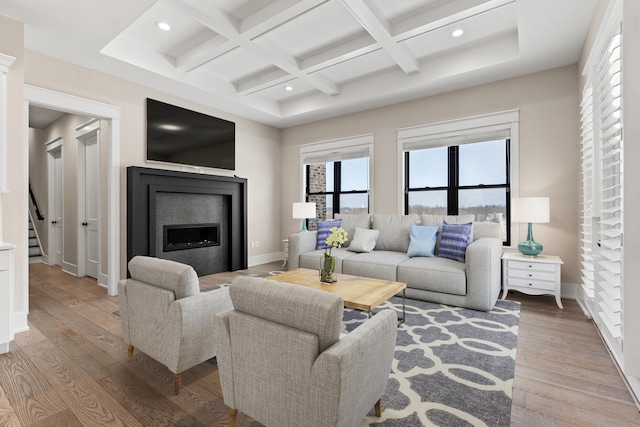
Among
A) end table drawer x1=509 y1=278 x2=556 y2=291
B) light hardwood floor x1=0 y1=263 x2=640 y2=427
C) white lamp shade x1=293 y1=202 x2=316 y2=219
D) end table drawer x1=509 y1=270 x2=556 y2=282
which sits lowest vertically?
light hardwood floor x1=0 y1=263 x2=640 y2=427

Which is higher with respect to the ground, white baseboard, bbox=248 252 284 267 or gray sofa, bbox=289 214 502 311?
gray sofa, bbox=289 214 502 311

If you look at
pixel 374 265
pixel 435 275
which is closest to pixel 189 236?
pixel 374 265

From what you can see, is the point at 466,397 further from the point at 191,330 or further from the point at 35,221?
the point at 35,221

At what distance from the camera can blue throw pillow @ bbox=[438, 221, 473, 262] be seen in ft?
11.7

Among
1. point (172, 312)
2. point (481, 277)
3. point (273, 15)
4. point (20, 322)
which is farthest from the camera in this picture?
point (481, 277)

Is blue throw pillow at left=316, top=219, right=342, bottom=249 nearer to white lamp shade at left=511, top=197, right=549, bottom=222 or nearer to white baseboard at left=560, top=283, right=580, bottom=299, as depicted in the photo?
white lamp shade at left=511, top=197, right=549, bottom=222

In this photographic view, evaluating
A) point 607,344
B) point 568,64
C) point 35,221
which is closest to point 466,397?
point 607,344

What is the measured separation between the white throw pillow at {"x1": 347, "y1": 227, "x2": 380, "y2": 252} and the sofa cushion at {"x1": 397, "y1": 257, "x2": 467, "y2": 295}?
0.72 metres

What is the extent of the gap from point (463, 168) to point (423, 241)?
1.45 meters

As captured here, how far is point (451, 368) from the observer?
2.04m

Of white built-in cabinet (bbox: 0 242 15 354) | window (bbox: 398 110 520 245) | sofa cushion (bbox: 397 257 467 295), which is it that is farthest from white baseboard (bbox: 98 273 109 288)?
window (bbox: 398 110 520 245)

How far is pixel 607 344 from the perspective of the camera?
233cm

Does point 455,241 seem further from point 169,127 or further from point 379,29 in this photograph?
point 169,127

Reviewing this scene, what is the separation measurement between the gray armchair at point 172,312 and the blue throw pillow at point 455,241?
2679 mm
